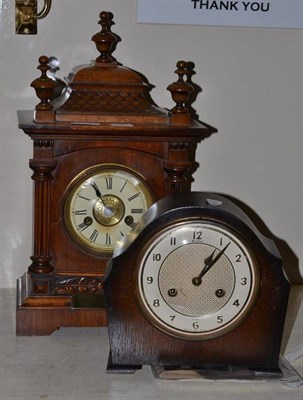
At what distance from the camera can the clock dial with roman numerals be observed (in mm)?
1431

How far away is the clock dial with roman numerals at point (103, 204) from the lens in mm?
1431

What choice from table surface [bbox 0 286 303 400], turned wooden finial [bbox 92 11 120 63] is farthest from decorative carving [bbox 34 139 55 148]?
table surface [bbox 0 286 303 400]

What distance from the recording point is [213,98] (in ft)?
5.57

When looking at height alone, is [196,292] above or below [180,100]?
below

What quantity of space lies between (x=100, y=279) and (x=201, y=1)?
0.55 meters

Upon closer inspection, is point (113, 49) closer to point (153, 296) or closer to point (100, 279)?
point (100, 279)

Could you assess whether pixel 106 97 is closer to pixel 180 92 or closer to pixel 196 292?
pixel 180 92

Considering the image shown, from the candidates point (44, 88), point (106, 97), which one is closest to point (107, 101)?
point (106, 97)

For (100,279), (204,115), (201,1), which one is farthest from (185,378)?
(201,1)

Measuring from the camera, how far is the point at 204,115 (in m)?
1.70

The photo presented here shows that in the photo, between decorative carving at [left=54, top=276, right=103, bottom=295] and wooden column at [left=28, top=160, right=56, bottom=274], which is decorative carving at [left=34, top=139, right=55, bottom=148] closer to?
wooden column at [left=28, top=160, right=56, bottom=274]

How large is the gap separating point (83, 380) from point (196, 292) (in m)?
0.20

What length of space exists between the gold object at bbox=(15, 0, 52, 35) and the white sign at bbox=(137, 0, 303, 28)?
0.17 m

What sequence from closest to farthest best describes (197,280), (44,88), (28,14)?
(197,280) → (44,88) → (28,14)
